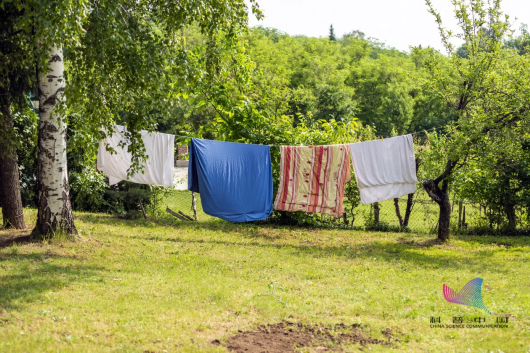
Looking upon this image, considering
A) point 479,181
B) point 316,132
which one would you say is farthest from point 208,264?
point 479,181

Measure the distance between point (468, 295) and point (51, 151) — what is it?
5689 mm

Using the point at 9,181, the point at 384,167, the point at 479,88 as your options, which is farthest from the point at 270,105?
the point at 9,181

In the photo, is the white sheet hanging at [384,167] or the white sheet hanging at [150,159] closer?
the white sheet hanging at [384,167]

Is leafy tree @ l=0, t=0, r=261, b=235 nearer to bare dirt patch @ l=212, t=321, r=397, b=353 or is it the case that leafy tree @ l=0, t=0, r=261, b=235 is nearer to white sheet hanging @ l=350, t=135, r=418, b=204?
bare dirt patch @ l=212, t=321, r=397, b=353

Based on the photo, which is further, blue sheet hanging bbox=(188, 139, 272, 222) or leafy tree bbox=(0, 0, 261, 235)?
blue sheet hanging bbox=(188, 139, 272, 222)

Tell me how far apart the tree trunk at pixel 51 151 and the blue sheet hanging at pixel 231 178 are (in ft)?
9.85

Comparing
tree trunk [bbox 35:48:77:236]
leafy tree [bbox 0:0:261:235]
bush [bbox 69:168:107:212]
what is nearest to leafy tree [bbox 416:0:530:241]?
leafy tree [bbox 0:0:261:235]

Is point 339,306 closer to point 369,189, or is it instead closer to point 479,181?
point 369,189

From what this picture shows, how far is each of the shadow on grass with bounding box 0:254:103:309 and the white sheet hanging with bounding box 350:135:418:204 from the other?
5220mm

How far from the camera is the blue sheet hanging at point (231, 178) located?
32.3 ft

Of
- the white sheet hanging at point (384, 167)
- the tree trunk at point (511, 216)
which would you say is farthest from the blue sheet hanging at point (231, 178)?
the tree trunk at point (511, 216)

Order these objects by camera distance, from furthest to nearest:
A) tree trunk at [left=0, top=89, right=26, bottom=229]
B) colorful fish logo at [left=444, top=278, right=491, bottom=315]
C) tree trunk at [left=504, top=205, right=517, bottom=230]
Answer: tree trunk at [left=504, top=205, right=517, bottom=230] → tree trunk at [left=0, top=89, right=26, bottom=229] → colorful fish logo at [left=444, top=278, right=491, bottom=315]

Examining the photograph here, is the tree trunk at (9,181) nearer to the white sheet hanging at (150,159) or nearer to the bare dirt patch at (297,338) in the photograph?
the white sheet hanging at (150,159)

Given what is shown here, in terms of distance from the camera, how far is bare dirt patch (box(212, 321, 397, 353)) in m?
4.36
